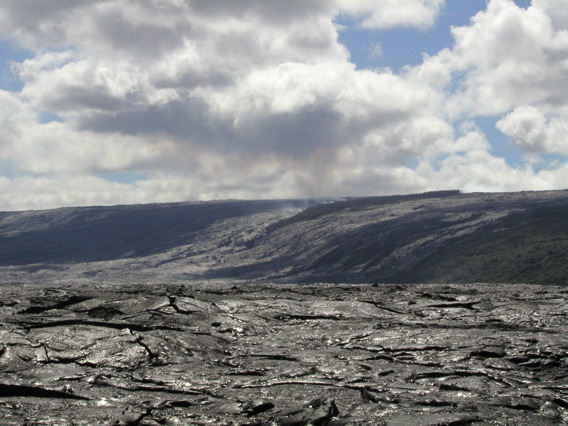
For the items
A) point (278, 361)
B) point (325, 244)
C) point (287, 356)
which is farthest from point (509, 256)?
point (278, 361)

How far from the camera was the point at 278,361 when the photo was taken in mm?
15086

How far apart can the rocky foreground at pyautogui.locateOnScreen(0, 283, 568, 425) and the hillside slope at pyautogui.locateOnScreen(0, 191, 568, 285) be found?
174 feet

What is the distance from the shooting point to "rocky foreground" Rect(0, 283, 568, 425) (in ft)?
37.7

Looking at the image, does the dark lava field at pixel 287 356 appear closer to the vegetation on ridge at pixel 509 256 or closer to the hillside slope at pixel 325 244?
the vegetation on ridge at pixel 509 256

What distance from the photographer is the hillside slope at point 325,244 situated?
87188 mm

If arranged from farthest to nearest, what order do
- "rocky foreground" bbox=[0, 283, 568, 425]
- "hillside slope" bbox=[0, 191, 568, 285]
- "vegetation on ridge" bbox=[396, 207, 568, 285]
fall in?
"hillside slope" bbox=[0, 191, 568, 285], "vegetation on ridge" bbox=[396, 207, 568, 285], "rocky foreground" bbox=[0, 283, 568, 425]

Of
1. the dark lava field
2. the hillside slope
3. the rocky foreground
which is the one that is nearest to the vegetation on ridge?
the hillside slope

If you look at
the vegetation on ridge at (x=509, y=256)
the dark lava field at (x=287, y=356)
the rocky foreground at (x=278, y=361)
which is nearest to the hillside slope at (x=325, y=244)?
the vegetation on ridge at (x=509, y=256)

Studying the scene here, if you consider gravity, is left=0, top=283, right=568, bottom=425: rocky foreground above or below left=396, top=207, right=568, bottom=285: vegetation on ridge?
above

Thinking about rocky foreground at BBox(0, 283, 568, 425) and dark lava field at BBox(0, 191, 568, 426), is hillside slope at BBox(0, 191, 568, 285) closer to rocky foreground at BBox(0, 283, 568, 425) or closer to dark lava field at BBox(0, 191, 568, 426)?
dark lava field at BBox(0, 191, 568, 426)

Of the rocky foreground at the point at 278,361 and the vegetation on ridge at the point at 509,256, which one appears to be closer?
the rocky foreground at the point at 278,361

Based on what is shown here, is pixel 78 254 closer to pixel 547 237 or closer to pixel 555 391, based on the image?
pixel 547 237

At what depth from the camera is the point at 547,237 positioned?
90.2 meters

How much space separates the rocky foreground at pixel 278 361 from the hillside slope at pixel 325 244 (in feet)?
174
